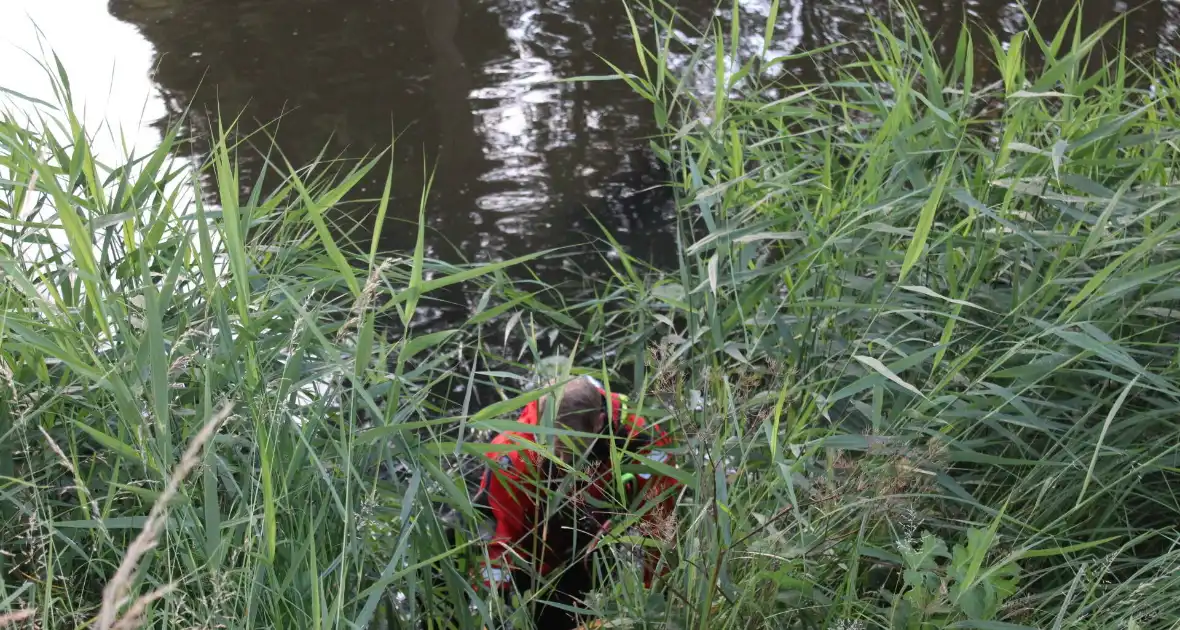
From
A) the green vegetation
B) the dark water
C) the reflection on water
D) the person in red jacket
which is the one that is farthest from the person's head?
the reflection on water

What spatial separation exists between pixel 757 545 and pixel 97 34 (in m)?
5.37

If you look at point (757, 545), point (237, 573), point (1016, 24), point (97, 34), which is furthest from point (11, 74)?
point (1016, 24)

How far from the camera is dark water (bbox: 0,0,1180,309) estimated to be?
14.1 feet

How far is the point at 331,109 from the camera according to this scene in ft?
16.1

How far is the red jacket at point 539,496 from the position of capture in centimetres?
A: 160

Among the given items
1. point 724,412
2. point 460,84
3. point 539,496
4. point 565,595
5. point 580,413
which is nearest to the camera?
point 724,412

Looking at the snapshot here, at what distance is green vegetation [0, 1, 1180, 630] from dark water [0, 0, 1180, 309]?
210 cm

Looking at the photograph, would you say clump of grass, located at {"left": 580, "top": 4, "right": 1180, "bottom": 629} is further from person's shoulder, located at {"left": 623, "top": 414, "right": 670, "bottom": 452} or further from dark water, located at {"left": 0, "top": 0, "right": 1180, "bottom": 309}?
dark water, located at {"left": 0, "top": 0, "right": 1180, "bottom": 309}

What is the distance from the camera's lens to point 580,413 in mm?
1979

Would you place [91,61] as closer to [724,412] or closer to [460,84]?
[460,84]

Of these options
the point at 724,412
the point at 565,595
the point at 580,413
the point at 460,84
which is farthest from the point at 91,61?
the point at 724,412

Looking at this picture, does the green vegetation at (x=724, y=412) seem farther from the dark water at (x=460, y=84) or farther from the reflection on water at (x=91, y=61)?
the reflection on water at (x=91, y=61)

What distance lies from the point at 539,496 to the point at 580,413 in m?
0.35

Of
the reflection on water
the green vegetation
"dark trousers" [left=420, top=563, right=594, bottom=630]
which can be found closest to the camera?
the green vegetation
